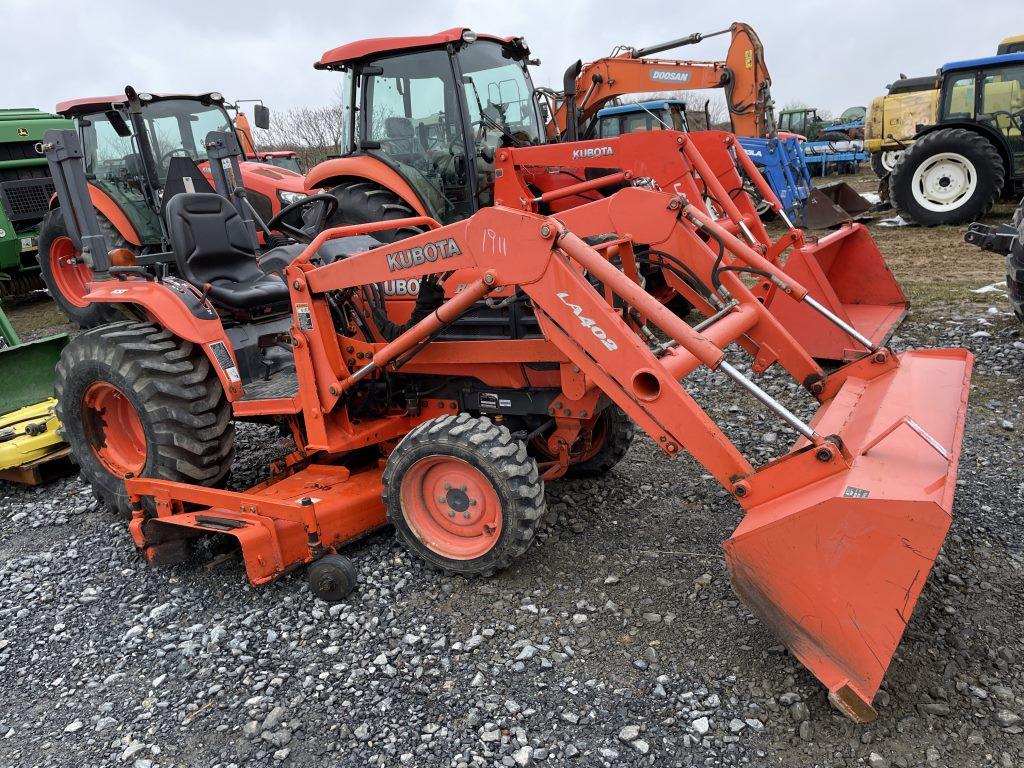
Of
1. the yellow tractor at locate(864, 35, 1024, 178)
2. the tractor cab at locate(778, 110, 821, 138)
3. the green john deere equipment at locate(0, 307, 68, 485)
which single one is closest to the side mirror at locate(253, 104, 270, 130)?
the green john deere equipment at locate(0, 307, 68, 485)

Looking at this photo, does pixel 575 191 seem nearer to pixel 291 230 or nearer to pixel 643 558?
pixel 291 230

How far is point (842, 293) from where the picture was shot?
5.98 meters

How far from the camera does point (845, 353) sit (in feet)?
12.2

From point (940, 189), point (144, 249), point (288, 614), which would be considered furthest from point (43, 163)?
point (940, 189)

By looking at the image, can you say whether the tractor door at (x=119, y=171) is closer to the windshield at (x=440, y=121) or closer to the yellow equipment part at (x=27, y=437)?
the windshield at (x=440, y=121)

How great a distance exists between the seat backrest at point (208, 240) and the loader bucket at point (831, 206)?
6258 mm

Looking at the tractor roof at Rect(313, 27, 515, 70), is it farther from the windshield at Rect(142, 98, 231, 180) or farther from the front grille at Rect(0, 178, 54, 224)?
the front grille at Rect(0, 178, 54, 224)

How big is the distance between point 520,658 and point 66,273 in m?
9.41

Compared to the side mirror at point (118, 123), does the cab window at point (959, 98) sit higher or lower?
lower

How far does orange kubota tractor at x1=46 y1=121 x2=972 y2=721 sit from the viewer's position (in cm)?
242

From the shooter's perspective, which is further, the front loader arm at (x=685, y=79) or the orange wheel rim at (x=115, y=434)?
the front loader arm at (x=685, y=79)

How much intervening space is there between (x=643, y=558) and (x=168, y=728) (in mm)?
2076

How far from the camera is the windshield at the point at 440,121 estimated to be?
6238 millimetres

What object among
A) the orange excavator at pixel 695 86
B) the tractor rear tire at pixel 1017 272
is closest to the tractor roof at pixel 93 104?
the orange excavator at pixel 695 86
